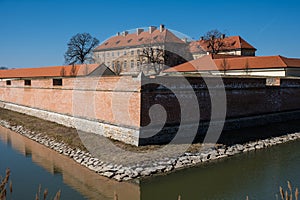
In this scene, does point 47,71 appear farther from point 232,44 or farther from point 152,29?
point 232,44

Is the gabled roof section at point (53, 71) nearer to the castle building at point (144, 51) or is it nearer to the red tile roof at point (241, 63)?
the castle building at point (144, 51)

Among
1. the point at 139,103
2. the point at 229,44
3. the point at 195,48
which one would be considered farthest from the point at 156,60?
the point at 139,103

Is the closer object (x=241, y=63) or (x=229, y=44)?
(x=241, y=63)

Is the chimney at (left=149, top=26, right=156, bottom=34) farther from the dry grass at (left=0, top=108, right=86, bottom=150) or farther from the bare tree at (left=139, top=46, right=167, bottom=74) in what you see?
the dry grass at (left=0, top=108, right=86, bottom=150)

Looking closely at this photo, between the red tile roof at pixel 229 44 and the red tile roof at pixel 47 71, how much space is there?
19.9 meters

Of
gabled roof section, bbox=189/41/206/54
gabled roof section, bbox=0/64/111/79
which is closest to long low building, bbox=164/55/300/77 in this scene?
gabled roof section, bbox=0/64/111/79

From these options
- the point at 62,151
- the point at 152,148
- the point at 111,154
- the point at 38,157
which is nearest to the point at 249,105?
the point at 152,148

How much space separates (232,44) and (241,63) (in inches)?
646

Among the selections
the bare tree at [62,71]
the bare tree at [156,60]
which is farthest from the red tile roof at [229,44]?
the bare tree at [62,71]

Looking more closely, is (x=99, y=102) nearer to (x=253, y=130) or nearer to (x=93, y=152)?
(x=93, y=152)

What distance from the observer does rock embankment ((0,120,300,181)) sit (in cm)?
745

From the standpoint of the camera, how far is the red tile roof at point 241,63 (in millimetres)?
25125

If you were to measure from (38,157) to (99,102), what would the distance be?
308 centimetres

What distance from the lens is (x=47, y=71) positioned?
32.0 m
